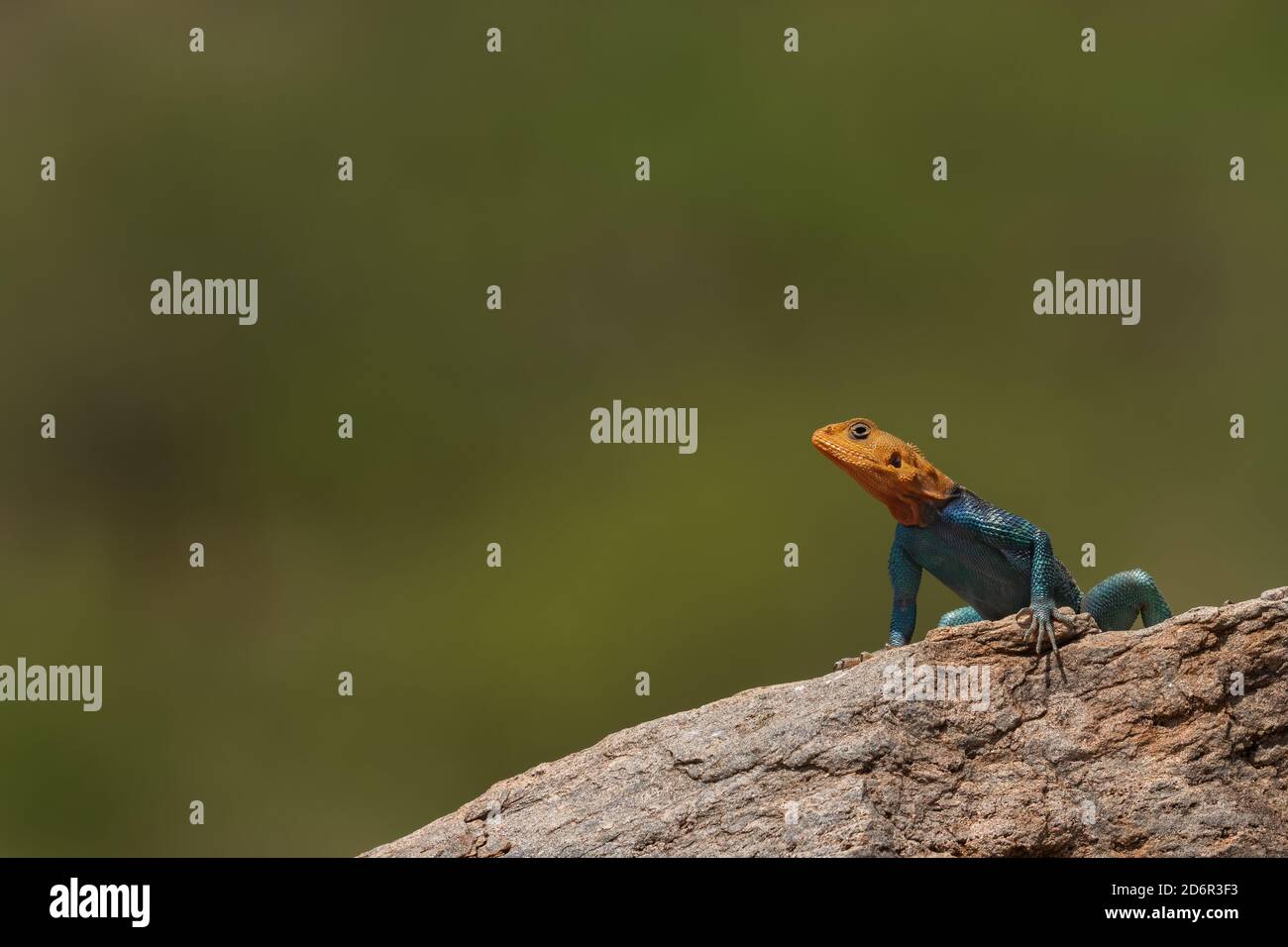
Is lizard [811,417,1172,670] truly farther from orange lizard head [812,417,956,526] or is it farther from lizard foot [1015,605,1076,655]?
lizard foot [1015,605,1076,655]

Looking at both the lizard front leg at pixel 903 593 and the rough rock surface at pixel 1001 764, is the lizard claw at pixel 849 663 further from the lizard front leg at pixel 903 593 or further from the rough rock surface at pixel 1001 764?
the lizard front leg at pixel 903 593

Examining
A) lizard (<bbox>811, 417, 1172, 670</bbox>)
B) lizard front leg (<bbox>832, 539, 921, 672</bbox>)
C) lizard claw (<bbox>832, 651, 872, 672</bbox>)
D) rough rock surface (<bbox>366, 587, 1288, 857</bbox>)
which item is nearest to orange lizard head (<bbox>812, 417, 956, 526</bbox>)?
lizard (<bbox>811, 417, 1172, 670</bbox>)

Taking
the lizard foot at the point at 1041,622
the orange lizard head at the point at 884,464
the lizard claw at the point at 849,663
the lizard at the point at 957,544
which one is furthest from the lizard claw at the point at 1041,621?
the orange lizard head at the point at 884,464

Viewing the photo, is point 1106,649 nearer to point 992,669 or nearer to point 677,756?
point 992,669

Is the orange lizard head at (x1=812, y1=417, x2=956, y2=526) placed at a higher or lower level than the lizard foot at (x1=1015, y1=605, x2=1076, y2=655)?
higher

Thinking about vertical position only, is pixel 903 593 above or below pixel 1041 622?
above

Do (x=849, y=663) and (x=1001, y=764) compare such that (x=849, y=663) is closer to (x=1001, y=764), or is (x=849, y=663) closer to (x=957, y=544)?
(x=957, y=544)

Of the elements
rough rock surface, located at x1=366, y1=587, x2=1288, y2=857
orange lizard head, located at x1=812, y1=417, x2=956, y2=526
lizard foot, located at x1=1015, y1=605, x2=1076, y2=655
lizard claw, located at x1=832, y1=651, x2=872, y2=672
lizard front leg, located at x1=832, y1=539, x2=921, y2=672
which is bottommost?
rough rock surface, located at x1=366, y1=587, x2=1288, y2=857

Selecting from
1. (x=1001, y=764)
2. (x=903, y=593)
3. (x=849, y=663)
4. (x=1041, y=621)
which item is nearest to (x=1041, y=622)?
(x=1041, y=621)
